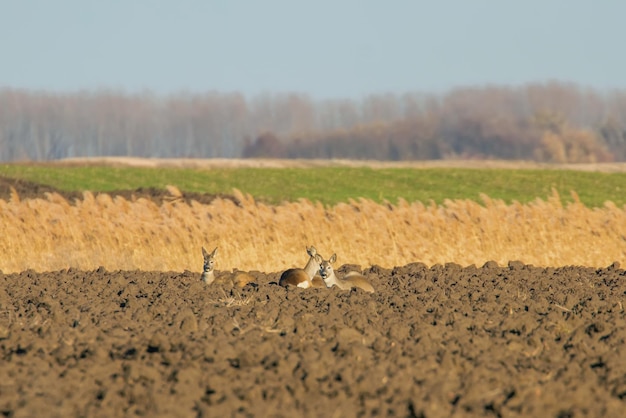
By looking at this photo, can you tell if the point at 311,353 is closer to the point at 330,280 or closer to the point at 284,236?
the point at 330,280

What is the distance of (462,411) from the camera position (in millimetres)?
7492

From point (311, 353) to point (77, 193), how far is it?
27.3 metres

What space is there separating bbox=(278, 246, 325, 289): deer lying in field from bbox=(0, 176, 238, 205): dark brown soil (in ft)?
41.7

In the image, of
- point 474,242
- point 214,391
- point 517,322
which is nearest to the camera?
point 214,391

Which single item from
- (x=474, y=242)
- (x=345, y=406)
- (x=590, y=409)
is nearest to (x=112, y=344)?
Answer: (x=345, y=406)

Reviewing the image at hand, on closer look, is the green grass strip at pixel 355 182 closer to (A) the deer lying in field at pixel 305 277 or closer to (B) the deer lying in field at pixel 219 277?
(B) the deer lying in field at pixel 219 277

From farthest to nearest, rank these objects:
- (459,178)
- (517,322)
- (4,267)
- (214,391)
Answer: (459,178) < (4,267) < (517,322) < (214,391)

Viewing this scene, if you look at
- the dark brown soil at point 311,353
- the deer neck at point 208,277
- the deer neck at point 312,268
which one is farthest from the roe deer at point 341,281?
the deer neck at point 208,277

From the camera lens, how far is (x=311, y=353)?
9.31 metres

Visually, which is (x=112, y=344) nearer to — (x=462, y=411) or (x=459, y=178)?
(x=462, y=411)

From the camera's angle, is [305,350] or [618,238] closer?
[305,350]

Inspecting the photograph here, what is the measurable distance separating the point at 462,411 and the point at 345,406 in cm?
79

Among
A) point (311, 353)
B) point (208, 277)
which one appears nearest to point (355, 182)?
point (208, 277)

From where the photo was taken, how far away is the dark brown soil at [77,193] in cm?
3173
